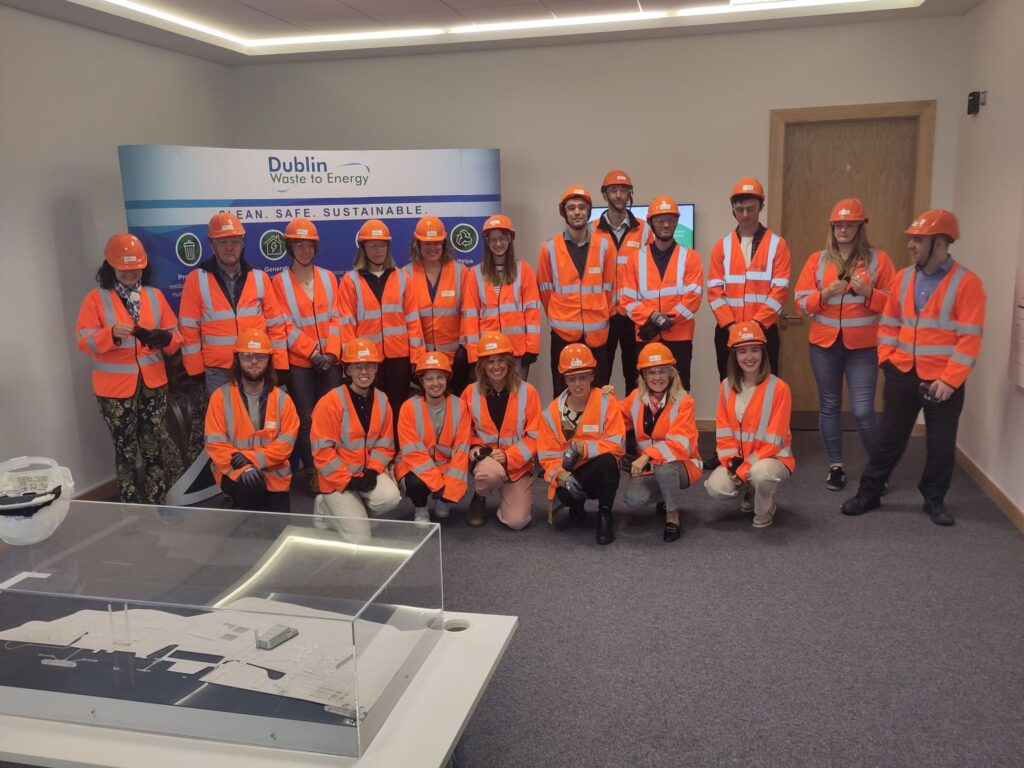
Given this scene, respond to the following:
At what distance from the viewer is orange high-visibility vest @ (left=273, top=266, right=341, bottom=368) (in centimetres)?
507

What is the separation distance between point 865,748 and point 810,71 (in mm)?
4840

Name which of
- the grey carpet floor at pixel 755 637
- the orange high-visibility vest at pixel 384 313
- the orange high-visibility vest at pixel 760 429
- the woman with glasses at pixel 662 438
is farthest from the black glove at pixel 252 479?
the orange high-visibility vest at pixel 760 429

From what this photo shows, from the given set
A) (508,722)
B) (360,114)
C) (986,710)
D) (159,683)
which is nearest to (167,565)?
(159,683)

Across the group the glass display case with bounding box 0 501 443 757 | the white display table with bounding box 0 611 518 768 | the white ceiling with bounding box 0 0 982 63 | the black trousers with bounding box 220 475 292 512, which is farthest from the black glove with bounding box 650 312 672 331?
the white display table with bounding box 0 611 518 768

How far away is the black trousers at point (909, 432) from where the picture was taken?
14.4 ft

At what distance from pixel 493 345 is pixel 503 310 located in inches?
22.9

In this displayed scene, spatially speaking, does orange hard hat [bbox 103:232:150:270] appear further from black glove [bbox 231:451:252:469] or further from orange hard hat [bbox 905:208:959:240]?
orange hard hat [bbox 905:208:959:240]

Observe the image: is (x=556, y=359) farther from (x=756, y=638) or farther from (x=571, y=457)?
(x=756, y=638)

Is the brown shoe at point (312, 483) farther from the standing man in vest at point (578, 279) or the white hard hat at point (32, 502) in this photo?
the white hard hat at point (32, 502)

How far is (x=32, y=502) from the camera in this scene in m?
2.50

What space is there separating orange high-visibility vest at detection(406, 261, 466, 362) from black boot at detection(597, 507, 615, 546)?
4.69 ft

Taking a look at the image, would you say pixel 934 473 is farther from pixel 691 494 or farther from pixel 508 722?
pixel 508 722

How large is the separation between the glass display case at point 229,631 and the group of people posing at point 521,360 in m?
1.92

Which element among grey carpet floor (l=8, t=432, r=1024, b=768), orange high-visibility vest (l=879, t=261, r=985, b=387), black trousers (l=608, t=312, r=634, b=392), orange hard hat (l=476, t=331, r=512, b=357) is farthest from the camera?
black trousers (l=608, t=312, r=634, b=392)
